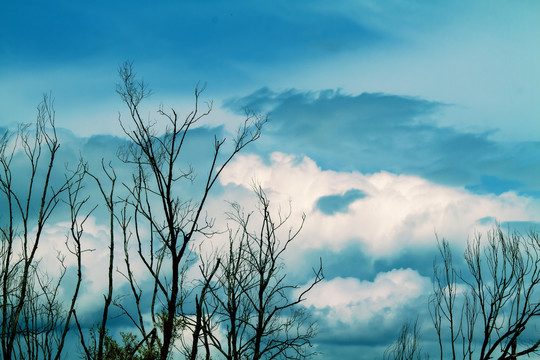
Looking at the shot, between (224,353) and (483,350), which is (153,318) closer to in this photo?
(224,353)

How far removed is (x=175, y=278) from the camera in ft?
37.6

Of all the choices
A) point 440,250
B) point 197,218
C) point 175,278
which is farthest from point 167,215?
→ point 440,250

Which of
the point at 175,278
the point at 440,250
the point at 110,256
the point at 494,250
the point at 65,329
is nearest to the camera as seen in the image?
the point at 175,278

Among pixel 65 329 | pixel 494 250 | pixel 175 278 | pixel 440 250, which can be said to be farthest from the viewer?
pixel 440 250

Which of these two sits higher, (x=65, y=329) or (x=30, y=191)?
(x=30, y=191)

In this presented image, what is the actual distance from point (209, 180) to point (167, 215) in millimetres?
1232

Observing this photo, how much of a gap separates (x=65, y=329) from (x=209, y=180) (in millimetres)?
4915

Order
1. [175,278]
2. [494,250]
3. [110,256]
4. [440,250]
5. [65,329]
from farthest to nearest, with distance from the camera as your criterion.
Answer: [440,250]
[494,250]
[110,256]
[65,329]
[175,278]

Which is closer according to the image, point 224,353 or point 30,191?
point 30,191

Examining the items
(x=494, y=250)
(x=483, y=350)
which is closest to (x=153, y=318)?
(x=483, y=350)

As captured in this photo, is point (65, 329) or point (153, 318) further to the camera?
point (153, 318)

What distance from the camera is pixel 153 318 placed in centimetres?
1413

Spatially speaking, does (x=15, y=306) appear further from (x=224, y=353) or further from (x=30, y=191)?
(x=224, y=353)

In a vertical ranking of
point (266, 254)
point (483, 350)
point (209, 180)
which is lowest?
point (483, 350)
